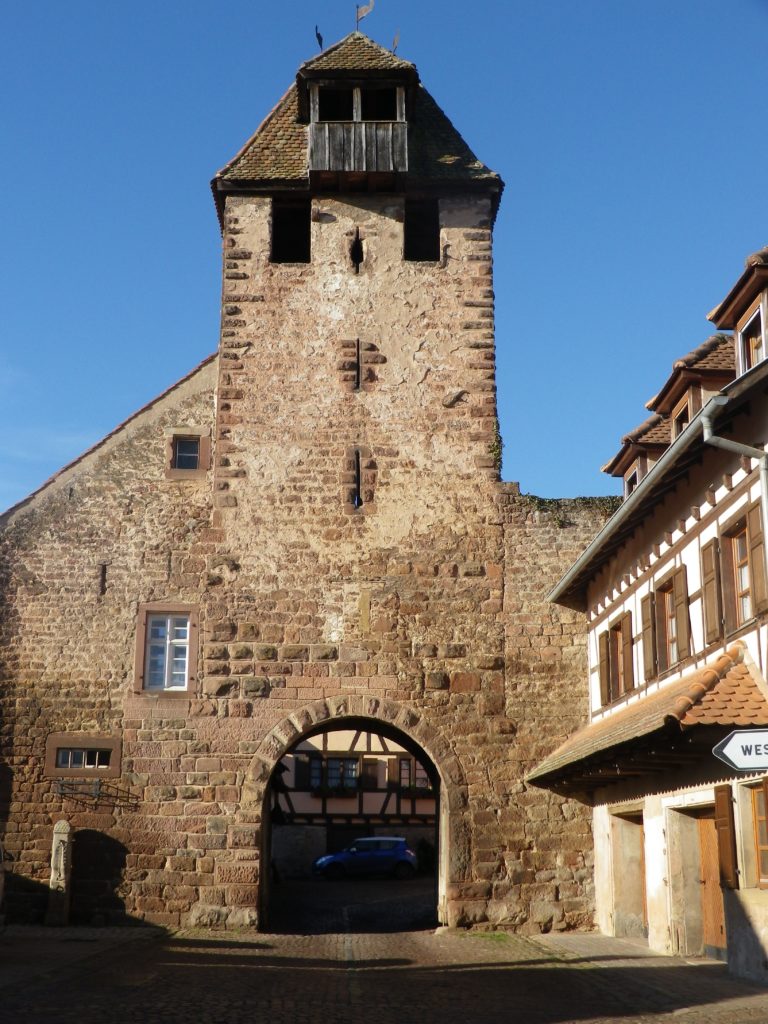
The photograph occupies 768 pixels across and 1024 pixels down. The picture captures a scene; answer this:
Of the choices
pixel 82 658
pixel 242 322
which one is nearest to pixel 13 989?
pixel 82 658

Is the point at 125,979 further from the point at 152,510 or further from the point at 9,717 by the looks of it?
the point at 152,510

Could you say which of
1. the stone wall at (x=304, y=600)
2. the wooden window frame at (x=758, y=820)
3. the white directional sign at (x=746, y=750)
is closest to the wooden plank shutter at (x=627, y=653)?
the stone wall at (x=304, y=600)

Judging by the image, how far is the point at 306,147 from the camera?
62.1 ft

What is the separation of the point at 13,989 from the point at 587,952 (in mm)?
6392

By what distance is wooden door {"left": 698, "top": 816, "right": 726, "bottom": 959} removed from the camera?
39.6 ft

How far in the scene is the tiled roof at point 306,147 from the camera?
18375 millimetres

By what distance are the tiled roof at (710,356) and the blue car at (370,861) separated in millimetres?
19642

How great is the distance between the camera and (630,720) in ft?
41.1

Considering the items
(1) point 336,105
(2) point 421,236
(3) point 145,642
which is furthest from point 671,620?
(1) point 336,105

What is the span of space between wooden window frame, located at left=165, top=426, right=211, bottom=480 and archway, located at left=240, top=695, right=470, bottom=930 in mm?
3695

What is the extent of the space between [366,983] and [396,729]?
217 inches

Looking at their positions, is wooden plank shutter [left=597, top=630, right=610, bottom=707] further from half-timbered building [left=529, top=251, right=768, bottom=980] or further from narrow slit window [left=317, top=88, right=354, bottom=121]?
narrow slit window [left=317, top=88, right=354, bottom=121]

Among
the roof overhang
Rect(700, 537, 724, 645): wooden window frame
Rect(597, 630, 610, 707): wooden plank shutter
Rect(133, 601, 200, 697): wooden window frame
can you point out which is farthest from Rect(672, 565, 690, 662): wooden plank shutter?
Rect(133, 601, 200, 697): wooden window frame

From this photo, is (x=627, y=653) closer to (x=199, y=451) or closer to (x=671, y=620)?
(x=671, y=620)
